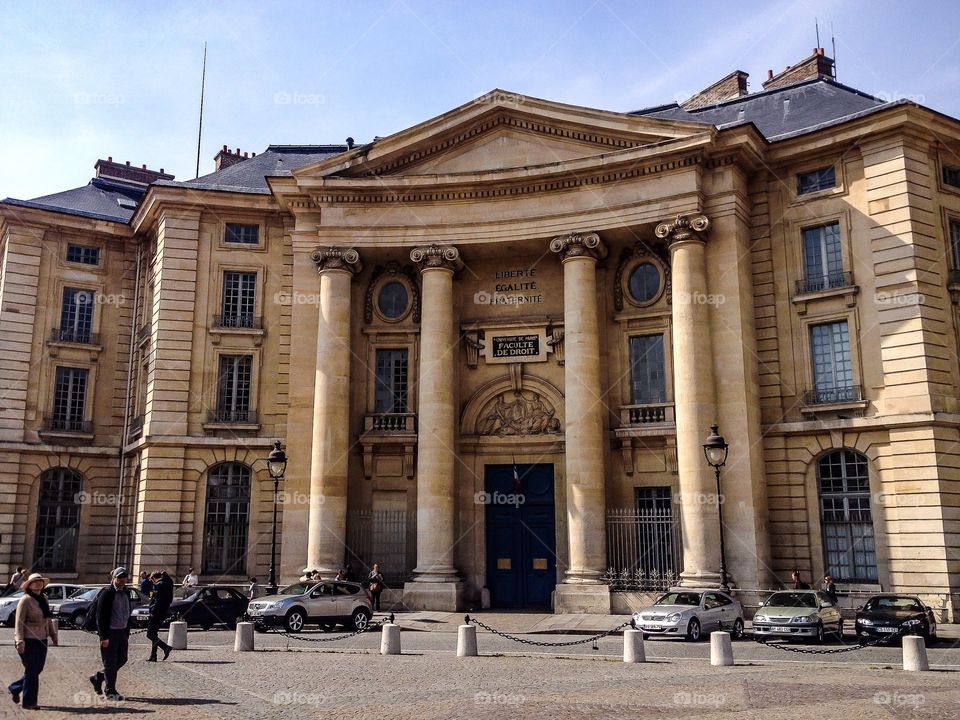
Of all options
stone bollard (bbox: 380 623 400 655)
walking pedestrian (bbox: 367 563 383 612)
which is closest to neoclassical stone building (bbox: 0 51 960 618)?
walking pedestrian (bbox: 367 563 383 612)

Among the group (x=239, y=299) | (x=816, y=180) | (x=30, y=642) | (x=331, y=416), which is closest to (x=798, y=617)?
(x=816, y=180)

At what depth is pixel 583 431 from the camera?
2916cm

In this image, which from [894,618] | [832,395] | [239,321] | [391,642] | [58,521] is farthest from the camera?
[58,521]

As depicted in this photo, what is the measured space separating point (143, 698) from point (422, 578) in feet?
54.7

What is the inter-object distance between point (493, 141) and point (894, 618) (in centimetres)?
1990

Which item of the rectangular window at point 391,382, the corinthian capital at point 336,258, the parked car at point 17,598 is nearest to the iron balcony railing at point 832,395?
the rectangular window at point 391,382

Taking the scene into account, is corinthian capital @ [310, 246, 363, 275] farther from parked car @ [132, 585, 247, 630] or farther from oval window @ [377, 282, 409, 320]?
parked car @ [132, 585, 247, 630]

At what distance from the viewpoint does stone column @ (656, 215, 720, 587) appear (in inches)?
1069

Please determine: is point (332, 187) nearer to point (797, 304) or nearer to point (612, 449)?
point (612, 449)

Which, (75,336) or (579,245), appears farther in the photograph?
(75,336)

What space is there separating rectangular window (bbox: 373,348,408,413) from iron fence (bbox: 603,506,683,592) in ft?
27.9

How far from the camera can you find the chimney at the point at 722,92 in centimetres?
3781

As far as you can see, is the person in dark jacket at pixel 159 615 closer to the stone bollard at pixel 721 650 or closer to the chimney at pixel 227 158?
the stone bollard at pixel 721 650

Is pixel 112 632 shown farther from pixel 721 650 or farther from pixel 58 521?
pixel 58 521
